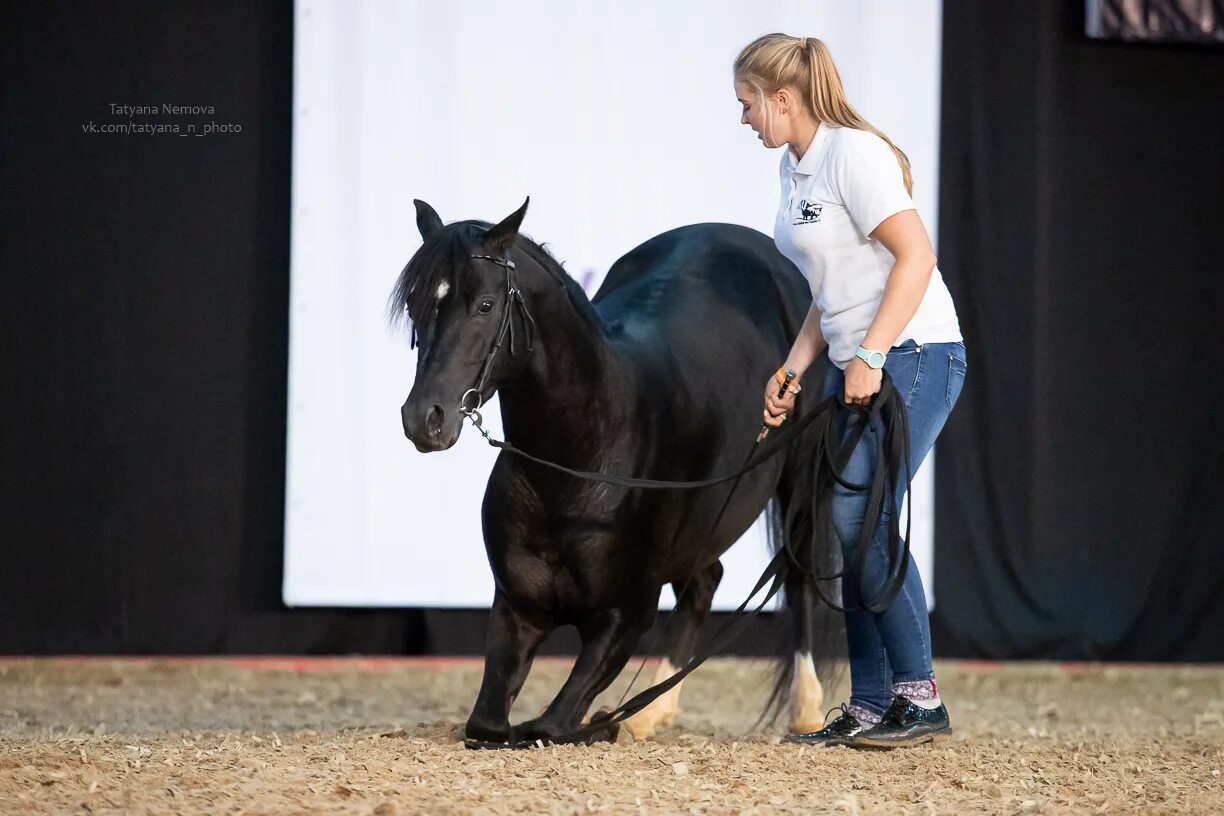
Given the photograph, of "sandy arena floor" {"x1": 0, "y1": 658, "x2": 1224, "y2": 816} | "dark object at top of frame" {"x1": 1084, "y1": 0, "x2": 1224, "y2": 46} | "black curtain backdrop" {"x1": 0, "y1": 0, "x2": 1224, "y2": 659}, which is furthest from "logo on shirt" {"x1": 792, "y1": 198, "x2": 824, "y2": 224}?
"dark object at top of frame" {"x1": 1084, "y1": 0, "x2": 1224, "y2": 46}

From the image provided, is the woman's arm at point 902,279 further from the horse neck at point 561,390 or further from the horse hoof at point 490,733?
the horse hoof at point 490,733

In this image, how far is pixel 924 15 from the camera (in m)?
5.11

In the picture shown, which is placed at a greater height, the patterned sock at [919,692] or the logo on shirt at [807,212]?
the logo on shirt at [807,212]

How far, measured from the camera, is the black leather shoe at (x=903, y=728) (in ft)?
9.36

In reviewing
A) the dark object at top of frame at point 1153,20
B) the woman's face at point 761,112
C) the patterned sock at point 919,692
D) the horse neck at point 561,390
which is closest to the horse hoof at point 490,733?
the horse neck at point 561,390

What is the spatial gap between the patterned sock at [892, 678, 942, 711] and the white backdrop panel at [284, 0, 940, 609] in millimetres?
2117

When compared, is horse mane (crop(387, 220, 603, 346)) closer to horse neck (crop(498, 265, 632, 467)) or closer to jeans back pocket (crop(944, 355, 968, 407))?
horse neck (crop(498, 265, 632, 467))

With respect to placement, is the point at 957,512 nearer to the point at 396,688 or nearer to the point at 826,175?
the point at 396,688

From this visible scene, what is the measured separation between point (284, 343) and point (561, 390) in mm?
2277

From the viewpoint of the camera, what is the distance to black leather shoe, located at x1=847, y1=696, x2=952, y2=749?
2854 mm

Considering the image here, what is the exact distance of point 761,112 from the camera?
9.43 ft

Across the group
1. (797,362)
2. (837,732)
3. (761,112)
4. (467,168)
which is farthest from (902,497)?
(467,168)

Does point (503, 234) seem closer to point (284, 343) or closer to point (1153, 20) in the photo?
point (284, 343)

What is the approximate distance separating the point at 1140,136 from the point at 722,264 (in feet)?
7.92
